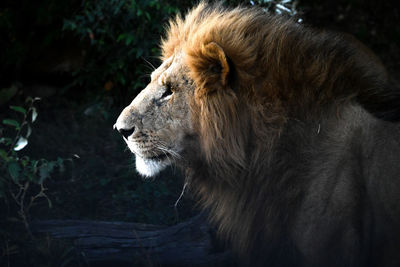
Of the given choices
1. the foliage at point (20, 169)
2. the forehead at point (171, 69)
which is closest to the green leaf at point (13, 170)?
the foliage at point (20, 169)

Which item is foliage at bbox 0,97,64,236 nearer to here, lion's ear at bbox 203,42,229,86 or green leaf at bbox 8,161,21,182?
green leaf at bbox 8,161,21,182

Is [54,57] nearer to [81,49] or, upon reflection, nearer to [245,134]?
[81,49]

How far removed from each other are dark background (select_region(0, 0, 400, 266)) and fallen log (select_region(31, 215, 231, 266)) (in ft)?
0.46

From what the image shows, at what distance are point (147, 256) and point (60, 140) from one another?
89.4 inches

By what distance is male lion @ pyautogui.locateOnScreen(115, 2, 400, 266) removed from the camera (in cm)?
217

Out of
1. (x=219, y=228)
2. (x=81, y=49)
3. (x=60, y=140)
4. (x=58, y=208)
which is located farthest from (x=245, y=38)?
(x=81, y=49)

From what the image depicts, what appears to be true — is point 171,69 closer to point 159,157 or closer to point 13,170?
point 159,157

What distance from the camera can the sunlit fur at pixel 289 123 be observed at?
2193 mm

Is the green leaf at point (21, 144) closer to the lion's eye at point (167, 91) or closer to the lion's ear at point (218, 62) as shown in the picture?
the lion's eye at point (167, 91)

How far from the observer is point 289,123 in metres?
2.32

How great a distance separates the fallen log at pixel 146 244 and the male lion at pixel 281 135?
42cm

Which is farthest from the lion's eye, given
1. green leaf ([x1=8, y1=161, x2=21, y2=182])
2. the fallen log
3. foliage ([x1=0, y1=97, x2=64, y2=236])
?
green leaf ([x1=8, y1=161, x2=21, y2=182])

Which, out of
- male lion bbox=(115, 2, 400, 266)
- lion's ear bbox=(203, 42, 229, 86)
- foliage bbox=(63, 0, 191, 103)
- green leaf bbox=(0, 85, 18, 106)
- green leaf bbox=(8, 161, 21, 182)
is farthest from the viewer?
green leaf bbox=(0, 85, 18, 106)

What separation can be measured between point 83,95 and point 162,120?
348 cm
